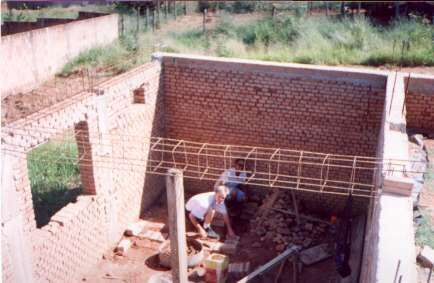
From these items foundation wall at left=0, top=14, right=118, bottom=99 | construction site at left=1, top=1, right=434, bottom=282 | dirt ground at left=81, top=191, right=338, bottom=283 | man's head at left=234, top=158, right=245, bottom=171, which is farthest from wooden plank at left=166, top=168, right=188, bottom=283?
foundation wall at left=0, top=14, right=118, bottom=99

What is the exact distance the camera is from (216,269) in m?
7.38

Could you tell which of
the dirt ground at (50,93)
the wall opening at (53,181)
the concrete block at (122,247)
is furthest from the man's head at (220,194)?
the dirt ground at (50,93)

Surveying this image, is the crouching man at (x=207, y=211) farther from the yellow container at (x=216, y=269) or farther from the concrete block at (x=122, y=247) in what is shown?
the concrete block at (x=122, y=247)

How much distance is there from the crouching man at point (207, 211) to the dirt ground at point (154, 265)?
269 mm

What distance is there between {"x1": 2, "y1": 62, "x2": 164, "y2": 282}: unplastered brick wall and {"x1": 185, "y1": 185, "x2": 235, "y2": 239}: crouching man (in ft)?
4.11

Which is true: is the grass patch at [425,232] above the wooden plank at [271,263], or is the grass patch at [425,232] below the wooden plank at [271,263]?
above

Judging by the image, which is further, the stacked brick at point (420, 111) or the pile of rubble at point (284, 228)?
the pile of rubble at point (284, 228)

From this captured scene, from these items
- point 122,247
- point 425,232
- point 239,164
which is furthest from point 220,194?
point 425,232

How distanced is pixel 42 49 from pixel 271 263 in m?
11.2

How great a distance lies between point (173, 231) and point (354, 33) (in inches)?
363

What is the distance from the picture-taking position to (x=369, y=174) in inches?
336

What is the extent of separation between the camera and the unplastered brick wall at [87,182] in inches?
235

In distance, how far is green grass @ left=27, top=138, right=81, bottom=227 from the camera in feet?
29.2

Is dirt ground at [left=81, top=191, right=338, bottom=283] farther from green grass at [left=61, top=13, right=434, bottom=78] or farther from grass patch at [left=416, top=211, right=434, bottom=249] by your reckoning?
green grass at [left=61, top=13, right=434, bottom=78]
